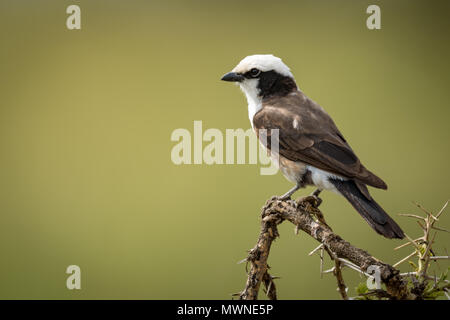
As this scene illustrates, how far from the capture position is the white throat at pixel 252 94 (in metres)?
4.78

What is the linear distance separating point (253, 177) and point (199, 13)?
4.05 meters

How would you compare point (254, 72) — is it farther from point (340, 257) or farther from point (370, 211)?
point (340, 257)

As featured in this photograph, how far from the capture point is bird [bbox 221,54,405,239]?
138 inches

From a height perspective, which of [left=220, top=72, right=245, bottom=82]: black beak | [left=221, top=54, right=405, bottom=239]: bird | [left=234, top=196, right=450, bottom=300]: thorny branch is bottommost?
[left=234, top=196, right=450, bottom=300]: thorny branch

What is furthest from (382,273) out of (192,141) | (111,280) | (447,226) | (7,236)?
(7,236)

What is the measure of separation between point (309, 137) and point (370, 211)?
3.12ft

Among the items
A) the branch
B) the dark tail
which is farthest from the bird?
the branch

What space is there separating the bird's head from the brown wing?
4.8 inches

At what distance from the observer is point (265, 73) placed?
4777 millimetres

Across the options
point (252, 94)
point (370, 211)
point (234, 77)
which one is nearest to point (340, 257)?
point (370, 211)

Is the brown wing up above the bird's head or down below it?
below

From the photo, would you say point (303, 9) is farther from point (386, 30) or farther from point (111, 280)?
point (111, 280)

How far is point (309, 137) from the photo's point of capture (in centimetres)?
412

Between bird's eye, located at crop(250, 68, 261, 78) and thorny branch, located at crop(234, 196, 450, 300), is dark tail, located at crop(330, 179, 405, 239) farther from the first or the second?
bird's eye, located at crop(250, 68, 261, 78)
